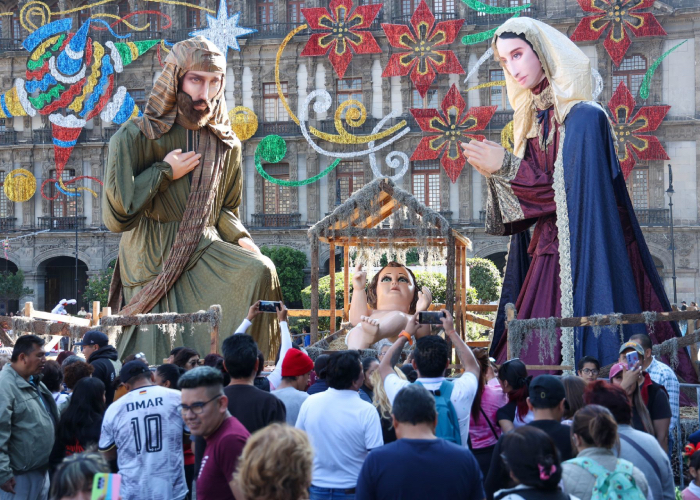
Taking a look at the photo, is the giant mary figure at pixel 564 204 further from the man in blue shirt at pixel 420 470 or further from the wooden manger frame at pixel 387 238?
the man in blue shirt at pixel 420 470

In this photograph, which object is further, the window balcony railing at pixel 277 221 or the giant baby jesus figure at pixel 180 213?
the window balcony railing at pixel 277 221

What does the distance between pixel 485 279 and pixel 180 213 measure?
19812 mm

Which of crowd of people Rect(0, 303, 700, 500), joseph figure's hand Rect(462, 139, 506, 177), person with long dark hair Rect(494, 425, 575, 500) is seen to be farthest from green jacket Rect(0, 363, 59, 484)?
joseph figure's hand Rect(462, 139, 506, 177)

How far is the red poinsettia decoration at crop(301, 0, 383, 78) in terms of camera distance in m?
29.4

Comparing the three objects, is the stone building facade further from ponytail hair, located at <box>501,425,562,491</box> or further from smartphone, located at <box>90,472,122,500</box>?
smartphone, located at <box>90,472,122,500</box>

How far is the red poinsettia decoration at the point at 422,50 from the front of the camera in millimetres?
29156

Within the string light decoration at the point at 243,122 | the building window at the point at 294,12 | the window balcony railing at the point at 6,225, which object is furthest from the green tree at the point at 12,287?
the building window at the point at 294,12

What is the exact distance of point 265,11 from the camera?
1417 inches

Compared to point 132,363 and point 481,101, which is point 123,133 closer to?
point 132,363

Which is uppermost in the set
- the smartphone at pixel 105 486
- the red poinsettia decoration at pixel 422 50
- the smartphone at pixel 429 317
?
the red poinsettia decoration at pixel 422 50

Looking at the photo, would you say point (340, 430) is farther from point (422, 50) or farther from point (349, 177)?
point (349, 177)

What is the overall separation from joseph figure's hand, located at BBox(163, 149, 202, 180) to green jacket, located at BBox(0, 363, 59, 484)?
13.5 ft

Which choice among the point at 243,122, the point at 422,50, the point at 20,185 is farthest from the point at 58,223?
the point at 422,50

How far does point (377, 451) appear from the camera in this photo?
3.34 m
